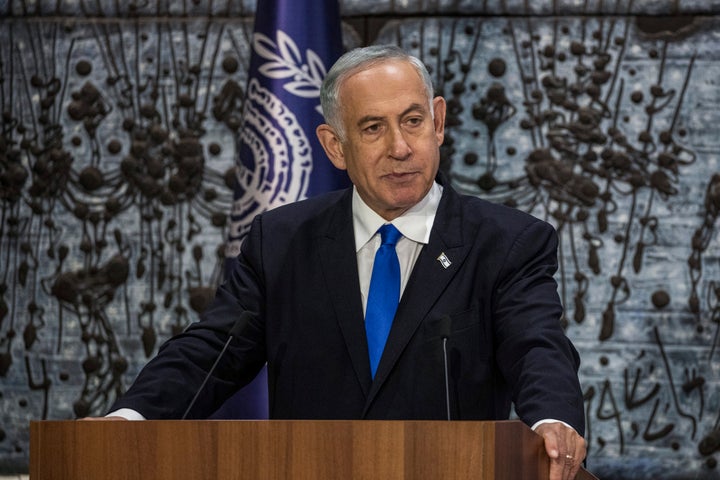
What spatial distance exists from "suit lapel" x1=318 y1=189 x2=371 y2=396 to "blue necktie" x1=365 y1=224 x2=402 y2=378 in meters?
0.03

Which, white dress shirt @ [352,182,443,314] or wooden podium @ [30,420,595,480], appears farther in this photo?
white dress shirt @ [352,182,443,314]

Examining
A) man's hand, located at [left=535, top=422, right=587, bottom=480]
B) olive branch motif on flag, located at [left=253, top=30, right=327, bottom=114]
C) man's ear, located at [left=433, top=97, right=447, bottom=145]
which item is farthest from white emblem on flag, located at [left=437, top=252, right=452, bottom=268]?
olive branch motif on flag, located at [left=253, top=30, right=327, bottom=114]

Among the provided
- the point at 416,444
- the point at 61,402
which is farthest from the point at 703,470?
the point at 416,444

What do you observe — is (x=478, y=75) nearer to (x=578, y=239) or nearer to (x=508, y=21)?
(x=508, y=21)

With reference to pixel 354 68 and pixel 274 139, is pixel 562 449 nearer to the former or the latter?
pixel 354 68

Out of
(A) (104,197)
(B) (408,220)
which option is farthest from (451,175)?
(B) (408,220)

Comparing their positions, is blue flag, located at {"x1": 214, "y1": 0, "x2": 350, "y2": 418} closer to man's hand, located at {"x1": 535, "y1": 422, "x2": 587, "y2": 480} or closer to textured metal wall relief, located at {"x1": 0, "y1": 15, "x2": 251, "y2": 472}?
textured metal wall relief, located at {"x1": 0, "y1": 15, "x2": 251, "y2": 472}

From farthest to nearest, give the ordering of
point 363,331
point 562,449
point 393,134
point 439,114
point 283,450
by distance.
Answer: point 439,114
point 393,134
point 363,331
point 562,449
point 283,450

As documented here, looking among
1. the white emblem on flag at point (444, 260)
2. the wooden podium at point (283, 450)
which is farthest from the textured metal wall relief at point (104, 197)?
the wooden podium at point (283, 450)

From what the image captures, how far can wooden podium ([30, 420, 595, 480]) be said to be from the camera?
1727 millimetres

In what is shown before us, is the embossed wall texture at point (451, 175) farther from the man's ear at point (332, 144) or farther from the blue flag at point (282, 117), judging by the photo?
the man's ear at point (332, 144)

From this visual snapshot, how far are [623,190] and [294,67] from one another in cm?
137

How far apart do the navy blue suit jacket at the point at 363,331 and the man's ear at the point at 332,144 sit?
14 centimetres

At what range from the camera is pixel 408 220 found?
269cm
